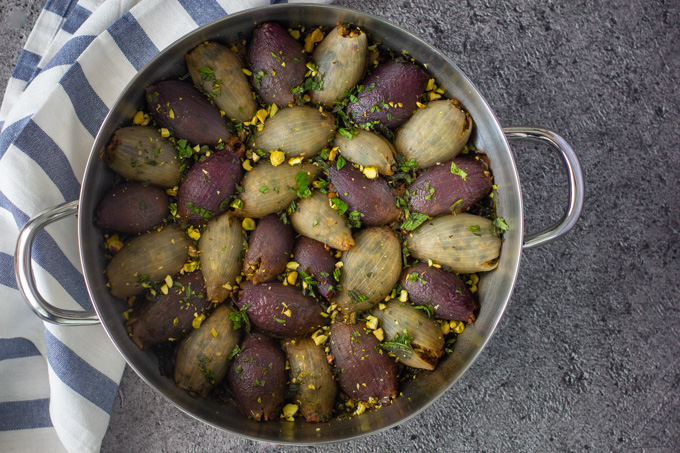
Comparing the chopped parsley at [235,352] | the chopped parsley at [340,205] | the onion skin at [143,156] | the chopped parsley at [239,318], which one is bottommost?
the chopped parsley at [235,352]

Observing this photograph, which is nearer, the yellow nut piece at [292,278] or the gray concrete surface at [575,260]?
the yellow nut piece at [292,278]

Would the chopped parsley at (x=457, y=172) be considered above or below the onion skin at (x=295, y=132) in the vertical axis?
below

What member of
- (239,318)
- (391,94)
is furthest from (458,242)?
(239,318)

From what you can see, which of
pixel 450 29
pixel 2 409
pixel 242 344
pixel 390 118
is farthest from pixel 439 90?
pixel 2 409

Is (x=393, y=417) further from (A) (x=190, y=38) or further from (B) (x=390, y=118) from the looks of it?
(A) (x=190, y=38)

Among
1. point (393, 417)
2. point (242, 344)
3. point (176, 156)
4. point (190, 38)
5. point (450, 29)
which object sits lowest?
point (393, 417)

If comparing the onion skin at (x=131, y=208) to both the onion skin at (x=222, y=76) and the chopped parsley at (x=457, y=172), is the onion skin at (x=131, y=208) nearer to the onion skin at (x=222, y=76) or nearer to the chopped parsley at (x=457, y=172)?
the onion skin at (x=222, y=76)

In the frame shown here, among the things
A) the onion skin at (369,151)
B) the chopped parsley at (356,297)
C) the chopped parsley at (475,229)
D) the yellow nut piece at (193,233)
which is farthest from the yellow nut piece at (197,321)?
the chopped parsley at (475,229)

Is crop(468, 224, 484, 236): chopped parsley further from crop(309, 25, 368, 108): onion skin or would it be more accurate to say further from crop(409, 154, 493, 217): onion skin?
crop(309, 25, 368, 108): onion skin
